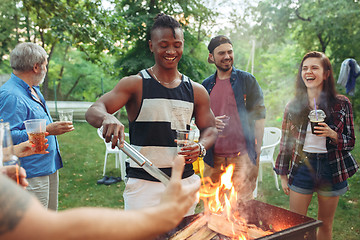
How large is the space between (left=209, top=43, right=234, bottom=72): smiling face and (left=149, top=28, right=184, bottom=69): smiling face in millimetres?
1509

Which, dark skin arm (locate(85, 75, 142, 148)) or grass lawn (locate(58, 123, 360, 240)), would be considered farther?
grass lawn (locate(58, 123, 360, 240))

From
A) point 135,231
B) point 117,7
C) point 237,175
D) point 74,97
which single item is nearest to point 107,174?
point 237,175

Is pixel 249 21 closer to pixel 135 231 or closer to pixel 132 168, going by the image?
pixel 132 168

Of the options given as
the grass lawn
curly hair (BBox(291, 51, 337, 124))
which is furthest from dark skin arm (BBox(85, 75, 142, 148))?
the grass lawn

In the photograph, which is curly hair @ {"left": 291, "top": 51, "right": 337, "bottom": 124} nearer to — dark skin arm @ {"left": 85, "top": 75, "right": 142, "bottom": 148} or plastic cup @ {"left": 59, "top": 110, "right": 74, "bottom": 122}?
dark skin arm @ {"left": 85, "top": 75, "right": 142, "bottom": 148}

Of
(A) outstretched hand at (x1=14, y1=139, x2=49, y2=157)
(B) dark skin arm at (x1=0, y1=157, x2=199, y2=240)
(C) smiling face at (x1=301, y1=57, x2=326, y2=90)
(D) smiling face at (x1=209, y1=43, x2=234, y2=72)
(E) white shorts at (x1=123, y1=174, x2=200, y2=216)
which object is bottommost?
(E) white shorts at (x1=123, y1=174, x2=200, y2=216)

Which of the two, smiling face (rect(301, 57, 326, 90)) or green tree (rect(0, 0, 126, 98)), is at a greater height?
green tree (rect(0, 0, 126, 98))

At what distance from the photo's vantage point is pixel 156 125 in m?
2.17

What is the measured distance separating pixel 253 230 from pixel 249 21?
14.0 meters

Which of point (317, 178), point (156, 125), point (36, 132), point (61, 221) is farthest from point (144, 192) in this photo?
point (317, 178)

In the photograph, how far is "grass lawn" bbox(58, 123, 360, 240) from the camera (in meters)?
4.46

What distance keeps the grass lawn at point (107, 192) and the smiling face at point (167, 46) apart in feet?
11.9

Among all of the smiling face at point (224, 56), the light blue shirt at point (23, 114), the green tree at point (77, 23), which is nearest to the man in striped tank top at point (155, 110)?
the light blue shirt at point (23, 114)

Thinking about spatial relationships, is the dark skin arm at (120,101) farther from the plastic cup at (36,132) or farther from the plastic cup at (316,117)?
the plastic cup at (316,117)
